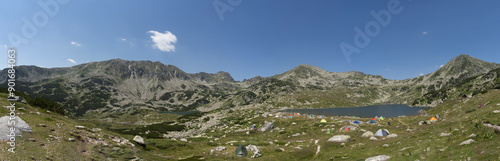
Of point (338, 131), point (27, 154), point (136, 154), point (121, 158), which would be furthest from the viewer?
point (338, 131)

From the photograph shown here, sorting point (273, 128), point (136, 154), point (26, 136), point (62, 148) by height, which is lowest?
point (273, 128)

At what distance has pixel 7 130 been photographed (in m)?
23.5

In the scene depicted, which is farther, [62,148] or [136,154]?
[136,154]

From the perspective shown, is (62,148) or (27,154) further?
(62,148)

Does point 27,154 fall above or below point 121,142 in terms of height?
above

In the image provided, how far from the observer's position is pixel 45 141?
25.6 metres

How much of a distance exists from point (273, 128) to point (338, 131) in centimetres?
2706

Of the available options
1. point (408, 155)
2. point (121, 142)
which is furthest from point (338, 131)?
point (121, 142)

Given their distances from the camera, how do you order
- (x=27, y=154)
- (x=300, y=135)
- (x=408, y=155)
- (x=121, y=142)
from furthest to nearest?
(x=300, y=135) < (x=121, y=142) < (x=408, y=155) < (x=27, y=154)

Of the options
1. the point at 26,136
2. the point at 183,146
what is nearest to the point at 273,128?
the point at 183,146

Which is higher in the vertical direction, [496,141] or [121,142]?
[496,141]

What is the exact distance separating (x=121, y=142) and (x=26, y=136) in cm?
1383

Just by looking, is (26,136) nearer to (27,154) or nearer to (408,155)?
(27,154)

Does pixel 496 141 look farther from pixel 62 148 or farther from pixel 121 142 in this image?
pixel 121 142
